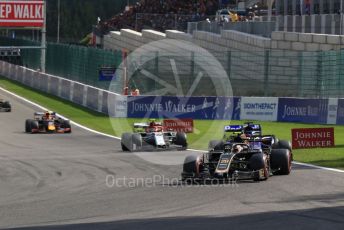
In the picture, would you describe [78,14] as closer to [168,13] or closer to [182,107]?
[168,13]

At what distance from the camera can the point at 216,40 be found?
4866 cm

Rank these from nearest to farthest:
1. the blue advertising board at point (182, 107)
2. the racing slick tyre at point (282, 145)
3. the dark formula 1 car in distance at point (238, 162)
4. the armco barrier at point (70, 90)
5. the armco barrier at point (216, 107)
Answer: the dark formula 1 car in distance at point (238, 162) → the racing slick tyre at point (282, 145) → the armco barrier at point (216, 107) → the blue advertising board at point (182, 107) → the armco barrier at point (70, 90)

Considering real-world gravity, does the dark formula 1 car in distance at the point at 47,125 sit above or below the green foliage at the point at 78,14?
below

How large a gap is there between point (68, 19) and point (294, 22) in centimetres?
5616

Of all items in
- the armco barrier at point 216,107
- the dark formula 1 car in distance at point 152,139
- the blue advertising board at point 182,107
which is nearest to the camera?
the dark formula 1 car in distance at point 152,139

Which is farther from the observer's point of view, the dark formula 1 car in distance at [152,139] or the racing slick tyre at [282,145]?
the dark formula 1 car in distance at [152,139]

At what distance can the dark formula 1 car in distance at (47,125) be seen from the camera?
30438 mm

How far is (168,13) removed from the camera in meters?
62.0

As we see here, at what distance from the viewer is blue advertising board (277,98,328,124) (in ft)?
115

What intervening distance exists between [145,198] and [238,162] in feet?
9.50

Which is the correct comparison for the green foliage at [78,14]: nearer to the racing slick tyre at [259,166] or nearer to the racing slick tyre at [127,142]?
the racing slick tyre at [127,142]

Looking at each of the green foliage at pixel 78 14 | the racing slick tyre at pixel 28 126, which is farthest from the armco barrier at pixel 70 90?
the green foliage at pixel 78 14

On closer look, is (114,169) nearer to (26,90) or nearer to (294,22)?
(294,22)

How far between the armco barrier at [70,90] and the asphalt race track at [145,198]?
49.2ft
